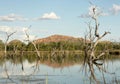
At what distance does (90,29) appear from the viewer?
43.3 m

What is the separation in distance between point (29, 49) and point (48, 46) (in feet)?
23.9

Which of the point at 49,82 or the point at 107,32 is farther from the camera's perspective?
the point at 107,32

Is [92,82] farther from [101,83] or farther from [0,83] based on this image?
[0,83]

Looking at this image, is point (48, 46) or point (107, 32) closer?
point (107, 32)

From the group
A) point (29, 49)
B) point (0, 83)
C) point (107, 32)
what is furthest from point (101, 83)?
point (29, 49)

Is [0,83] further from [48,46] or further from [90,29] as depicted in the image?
[48,46]

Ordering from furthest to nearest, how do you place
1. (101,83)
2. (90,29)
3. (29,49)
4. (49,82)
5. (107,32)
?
(29,49) → (90,29) → (107,32) → (49,82) → (101,83)

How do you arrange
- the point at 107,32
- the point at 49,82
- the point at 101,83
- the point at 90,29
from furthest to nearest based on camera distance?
the point at 90,29 → the point at 107,32 → the point at 49,82 → the point at 101,83

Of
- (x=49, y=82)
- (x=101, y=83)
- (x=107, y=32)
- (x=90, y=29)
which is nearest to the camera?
(x=101, y=83)

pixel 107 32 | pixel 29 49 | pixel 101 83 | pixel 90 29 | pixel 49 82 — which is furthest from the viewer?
pixel 29 49

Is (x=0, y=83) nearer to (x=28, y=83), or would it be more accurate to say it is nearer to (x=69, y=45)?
(x=28, y=83)

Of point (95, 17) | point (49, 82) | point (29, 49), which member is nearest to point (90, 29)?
point (95, 17)

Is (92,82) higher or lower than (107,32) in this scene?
lower

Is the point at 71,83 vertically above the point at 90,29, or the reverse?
the point at 90,29
